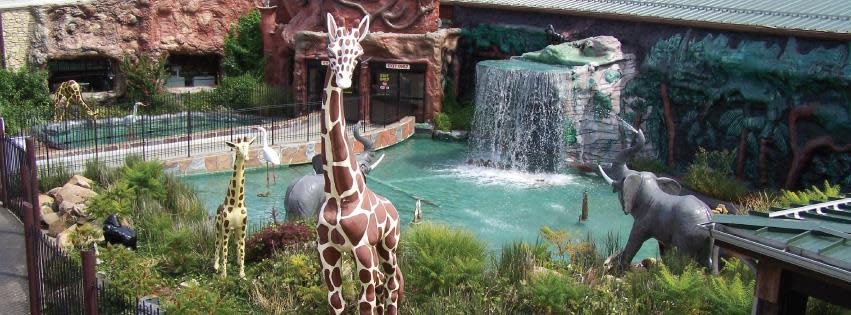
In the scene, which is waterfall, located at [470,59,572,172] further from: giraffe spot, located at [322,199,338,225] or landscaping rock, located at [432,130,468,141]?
giraffe spot, located at [322,199,338,225]

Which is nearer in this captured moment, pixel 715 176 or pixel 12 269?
pixel 12 269

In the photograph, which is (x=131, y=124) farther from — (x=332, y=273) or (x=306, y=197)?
(x=332, y=273)

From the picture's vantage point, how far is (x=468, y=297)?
1028 centimetres

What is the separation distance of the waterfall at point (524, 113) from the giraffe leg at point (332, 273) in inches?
510

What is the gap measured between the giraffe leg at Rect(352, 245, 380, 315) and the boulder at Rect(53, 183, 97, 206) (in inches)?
297

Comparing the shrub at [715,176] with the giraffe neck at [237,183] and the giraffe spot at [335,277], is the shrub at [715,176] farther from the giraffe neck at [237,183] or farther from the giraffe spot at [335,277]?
the giraffe spot at [335,277]

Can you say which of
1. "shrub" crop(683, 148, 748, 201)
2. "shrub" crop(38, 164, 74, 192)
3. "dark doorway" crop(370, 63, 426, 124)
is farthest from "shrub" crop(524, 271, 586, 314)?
"dark doorway" crop(370, 63, 426, 124)

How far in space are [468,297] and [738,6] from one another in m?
14.0

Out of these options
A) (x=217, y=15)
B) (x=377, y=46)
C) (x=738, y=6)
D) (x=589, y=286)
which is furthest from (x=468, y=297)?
(x=217, y=15)

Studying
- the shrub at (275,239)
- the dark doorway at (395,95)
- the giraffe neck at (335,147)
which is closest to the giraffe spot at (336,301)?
the giraffe neck at (335,147)

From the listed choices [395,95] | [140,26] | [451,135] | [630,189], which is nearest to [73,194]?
[630,189]

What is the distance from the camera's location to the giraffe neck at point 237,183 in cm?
1116

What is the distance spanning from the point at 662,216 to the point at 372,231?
5.15 metres

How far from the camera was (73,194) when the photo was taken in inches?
587
